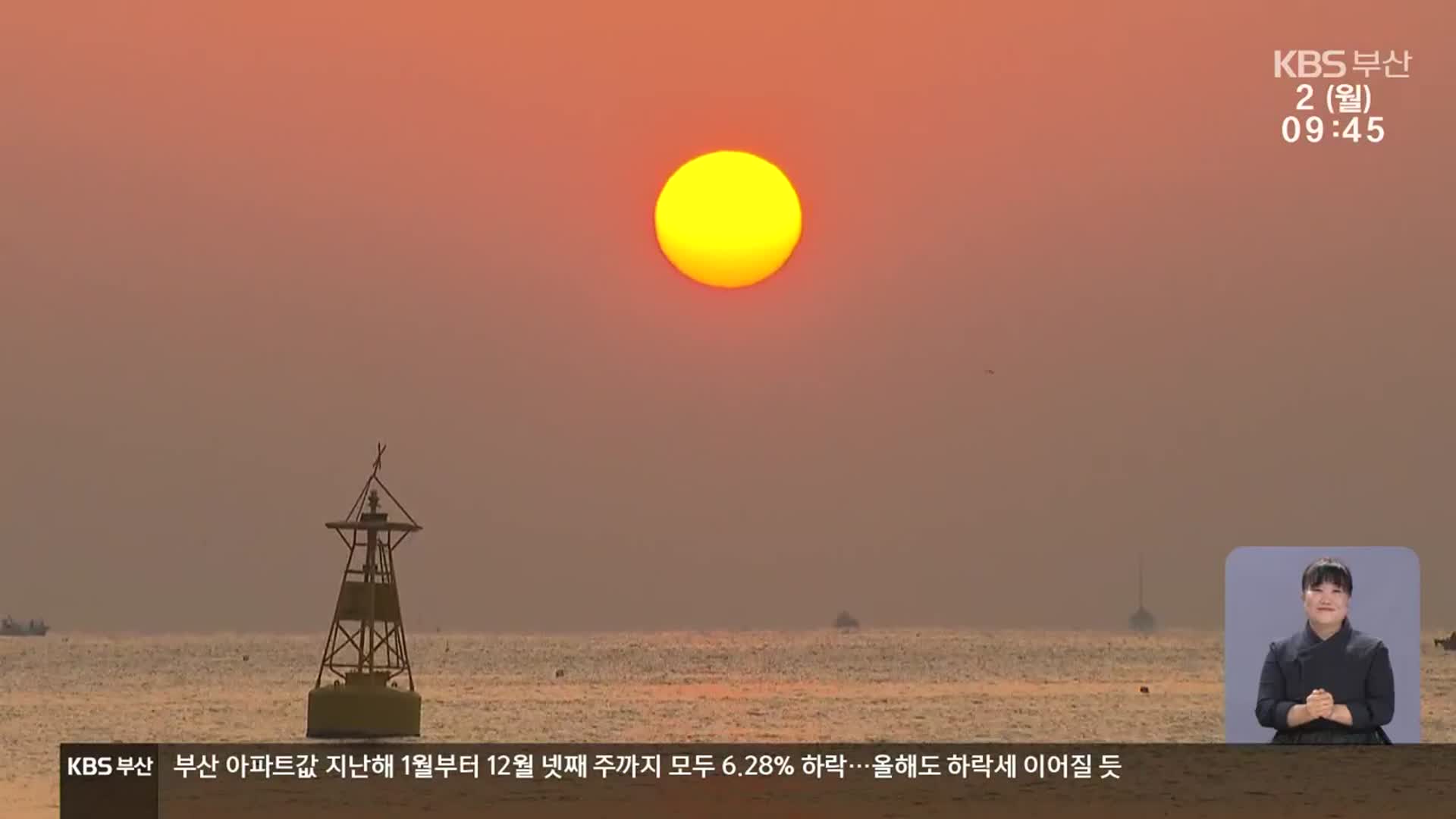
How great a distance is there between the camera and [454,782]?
78.7m

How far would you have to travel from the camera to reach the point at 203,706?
180000mm

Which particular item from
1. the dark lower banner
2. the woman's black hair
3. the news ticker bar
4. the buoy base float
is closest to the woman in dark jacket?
the woman's black hair

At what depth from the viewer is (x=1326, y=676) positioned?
17719mm

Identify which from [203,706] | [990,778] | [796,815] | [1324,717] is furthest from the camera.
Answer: [203,706]

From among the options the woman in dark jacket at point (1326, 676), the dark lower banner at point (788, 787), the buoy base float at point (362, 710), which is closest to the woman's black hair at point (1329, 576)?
the woman in dark jacket at point (1326, 676)

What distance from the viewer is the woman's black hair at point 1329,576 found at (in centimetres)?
1798

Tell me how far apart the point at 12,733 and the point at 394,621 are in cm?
5707

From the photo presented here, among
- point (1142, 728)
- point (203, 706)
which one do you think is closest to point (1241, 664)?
point (1142, 728)

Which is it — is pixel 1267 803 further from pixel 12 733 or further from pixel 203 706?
pixel 203 706

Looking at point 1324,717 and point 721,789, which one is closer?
point 1324,717

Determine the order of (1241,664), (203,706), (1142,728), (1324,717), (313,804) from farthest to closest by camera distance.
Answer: (203,706) → (1142,728) → (313,804) → (1241,664) → (1324,717)

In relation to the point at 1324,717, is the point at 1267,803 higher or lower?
lower

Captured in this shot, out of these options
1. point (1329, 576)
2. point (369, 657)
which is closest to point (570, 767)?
point (369, 657)

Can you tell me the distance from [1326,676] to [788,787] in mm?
62367
